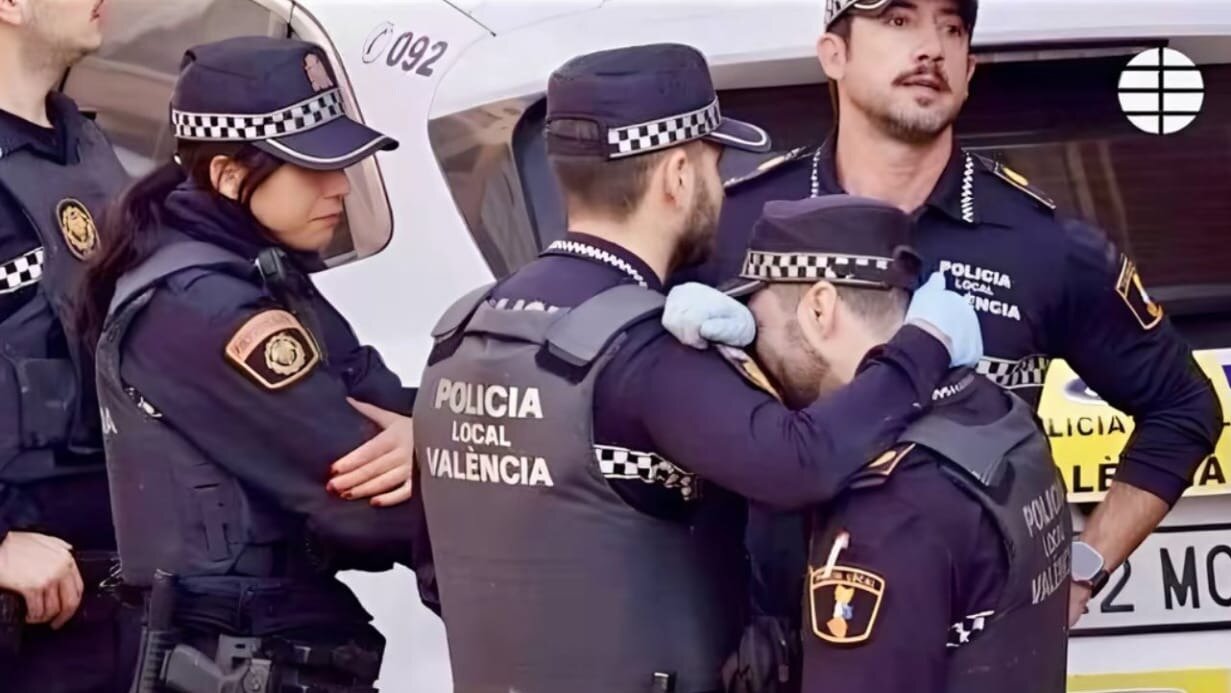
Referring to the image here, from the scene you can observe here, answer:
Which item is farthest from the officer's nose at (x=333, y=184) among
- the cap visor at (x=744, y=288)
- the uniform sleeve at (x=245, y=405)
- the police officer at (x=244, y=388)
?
the cap visor at (x=744, y=288)

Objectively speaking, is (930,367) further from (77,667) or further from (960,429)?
(77,667)

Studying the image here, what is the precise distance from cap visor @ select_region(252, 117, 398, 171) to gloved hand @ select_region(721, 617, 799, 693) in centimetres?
96

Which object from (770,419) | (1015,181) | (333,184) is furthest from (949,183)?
(333,184)

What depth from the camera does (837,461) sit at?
7.61 ft

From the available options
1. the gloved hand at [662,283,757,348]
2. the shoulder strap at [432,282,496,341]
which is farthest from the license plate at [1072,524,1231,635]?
the shoulder strap at [432,282,496,341]

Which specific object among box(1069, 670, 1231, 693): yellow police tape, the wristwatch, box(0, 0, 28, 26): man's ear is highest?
box(0, 0, 28, 26): man's ear

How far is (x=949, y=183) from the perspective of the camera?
304 centimetres

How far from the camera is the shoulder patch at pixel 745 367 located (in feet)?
7.93

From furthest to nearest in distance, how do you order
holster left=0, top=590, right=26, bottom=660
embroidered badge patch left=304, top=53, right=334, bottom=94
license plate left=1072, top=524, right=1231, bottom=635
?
holster left=0, top=590, right=26, bottom=660 < license plate left=1072, top=524, right=1231, bottom=635 < embroidered badge patch left=304, top=53, right=334, bottom=94

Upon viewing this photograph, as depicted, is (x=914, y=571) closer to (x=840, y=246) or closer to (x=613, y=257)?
(x=840, y=246)

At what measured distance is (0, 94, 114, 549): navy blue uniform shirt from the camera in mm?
3354

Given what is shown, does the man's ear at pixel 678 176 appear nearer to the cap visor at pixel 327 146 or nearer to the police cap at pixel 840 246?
the police cap at pixel 840 246

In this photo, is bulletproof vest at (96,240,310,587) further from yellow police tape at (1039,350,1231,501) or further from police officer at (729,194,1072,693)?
yellow police tape at (1039,350,1231,501)

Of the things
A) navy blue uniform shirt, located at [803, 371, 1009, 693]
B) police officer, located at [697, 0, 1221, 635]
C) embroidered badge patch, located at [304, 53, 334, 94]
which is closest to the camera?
navy blue uniform shirt, located at [803, 371, 1009, 693]
